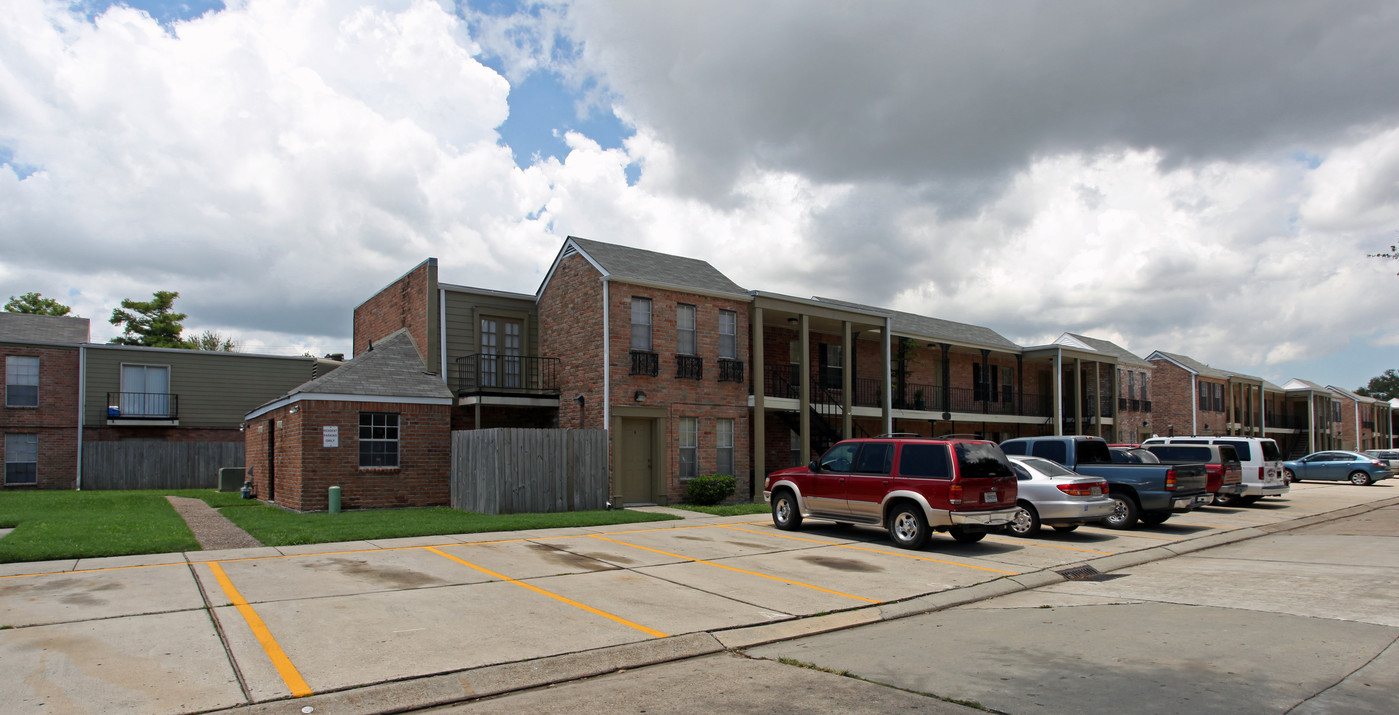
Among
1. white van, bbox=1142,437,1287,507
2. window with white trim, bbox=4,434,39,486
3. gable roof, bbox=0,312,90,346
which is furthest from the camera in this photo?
gable roof, bbox=0,312,90,346

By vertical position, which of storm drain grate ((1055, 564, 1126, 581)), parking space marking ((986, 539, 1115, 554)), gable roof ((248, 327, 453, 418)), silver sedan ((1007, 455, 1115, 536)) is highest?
gable roof ((248, 327, 453, 418))

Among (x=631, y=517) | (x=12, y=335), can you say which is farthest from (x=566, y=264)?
(x=12, y=335)

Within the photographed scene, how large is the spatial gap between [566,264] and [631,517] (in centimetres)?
821

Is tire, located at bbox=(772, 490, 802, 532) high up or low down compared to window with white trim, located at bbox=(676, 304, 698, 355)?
down

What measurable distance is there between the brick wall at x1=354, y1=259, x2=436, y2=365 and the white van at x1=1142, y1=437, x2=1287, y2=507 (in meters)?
19.2

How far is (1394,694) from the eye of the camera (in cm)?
540

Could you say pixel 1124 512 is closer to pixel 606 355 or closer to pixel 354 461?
pixel 606 355

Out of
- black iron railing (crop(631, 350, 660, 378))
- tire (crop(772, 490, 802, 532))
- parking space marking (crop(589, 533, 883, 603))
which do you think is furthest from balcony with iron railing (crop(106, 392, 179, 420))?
tire (crop(772, 490, 802, 532))

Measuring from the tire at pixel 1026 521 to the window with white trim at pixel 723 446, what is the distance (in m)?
8.96

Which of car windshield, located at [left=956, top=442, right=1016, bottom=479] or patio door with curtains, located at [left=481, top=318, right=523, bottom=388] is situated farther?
patio door with curtains, located at [left=481, top=318, right=523, bottom=388]

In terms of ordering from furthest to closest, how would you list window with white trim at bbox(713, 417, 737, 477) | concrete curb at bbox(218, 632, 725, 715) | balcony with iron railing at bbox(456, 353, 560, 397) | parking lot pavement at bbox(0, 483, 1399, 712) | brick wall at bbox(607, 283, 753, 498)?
window with white trim at bbox(713, 417, 737, 477) → balcony with iron railing at bbox(456, 353, 560, 397) → brick wall at bbox(607, 283, 753, 498) → parking lot pavement at bbox(0, 483, 1399, 712) → concrete curb at bbox(218, 632, 725, 715)

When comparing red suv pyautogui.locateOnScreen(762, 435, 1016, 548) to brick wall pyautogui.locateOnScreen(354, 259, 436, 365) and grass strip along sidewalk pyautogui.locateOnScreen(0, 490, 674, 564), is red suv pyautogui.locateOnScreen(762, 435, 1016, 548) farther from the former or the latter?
brick wall pyautogui.locateOnScreen(354, 259, 436, 365)

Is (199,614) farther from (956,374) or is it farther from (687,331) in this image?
(956,374)

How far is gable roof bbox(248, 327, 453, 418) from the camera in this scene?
61.8 ft
